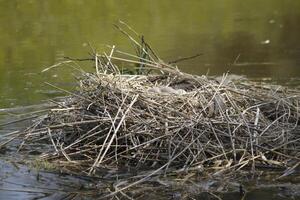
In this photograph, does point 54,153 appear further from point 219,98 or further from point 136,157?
point 219,98

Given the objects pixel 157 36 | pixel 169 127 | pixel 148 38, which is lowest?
pixel 169 127

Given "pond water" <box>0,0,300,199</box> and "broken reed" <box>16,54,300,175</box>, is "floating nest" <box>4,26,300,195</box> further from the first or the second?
"pond water" <box>0,0,300,199</box>

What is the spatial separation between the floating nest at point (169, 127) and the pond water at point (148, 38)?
19.7 inches

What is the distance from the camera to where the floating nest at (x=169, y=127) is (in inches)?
230

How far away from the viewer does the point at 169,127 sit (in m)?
6.00

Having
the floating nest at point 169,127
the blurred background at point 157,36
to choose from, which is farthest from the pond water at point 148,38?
the floating nest at point 169,127

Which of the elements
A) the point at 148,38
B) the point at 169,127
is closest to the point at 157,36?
the point at 148,38

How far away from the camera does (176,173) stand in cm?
559

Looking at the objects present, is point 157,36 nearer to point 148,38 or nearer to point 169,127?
point 148,38

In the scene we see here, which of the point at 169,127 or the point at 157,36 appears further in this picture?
the point at 157,36

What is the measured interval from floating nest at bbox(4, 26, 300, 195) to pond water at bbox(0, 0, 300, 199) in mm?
501

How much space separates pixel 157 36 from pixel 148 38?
525 millimetres

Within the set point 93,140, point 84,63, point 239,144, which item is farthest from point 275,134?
point 84,63

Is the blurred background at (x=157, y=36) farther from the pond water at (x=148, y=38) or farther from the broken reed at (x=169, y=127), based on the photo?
the broken reed at (x=169, y=127)
